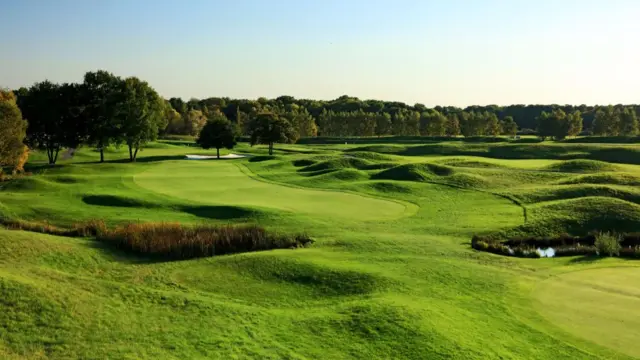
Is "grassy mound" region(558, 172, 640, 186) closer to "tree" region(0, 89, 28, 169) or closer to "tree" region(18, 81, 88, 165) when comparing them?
"tree" region(0, 89, 28, 169)

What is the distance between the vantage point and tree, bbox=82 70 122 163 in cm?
6090

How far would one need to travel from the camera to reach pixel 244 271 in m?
21.6

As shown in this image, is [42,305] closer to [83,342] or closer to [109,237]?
[83,342]

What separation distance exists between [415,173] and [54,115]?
40.8 meters

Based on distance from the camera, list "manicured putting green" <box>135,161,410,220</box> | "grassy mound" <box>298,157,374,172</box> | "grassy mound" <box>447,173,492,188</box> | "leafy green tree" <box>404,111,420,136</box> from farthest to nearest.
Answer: "leafy green tree" <box>404,111,420,136</box> < "grassy mound" <box>298,157,374,172</box> < "grassy mound" <box>447,173,492,188</box> < "manicured putting green" <box>135,161,410,220</box>

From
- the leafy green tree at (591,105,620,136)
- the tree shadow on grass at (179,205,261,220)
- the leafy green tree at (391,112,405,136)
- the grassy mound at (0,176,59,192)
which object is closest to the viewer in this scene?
the tree shadow on grass at (179,205,261,220)

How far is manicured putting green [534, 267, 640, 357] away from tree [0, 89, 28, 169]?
47.7 meters

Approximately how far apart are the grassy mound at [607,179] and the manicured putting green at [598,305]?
2549 centimetres

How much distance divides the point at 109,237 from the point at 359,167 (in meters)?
37.2

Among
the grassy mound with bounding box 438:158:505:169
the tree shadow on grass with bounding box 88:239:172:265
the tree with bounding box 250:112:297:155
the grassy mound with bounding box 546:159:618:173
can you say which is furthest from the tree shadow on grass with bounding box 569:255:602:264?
the tree with bounding box 250:112:297:155

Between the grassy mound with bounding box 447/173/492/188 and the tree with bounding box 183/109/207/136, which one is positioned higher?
the tree with bounding box 183/109/207/136

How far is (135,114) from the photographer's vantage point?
6228 cm

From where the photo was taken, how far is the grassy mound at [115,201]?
36125 millimetres

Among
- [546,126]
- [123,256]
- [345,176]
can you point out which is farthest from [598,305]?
[546,126]
